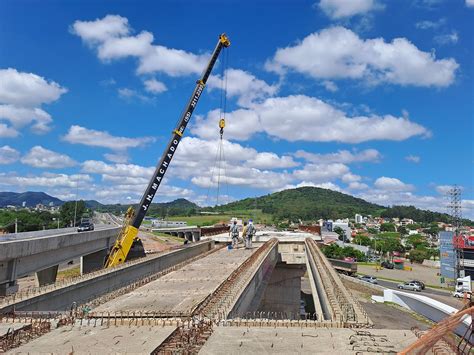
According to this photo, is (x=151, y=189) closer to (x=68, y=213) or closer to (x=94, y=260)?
(x=94, y=260)

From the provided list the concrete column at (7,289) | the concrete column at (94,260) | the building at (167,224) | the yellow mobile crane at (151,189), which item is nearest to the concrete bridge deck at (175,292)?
the yellow mobile crane at (151,189)

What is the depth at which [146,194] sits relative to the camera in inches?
1192

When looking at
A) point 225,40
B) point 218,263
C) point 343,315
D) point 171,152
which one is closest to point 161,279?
point 218,263

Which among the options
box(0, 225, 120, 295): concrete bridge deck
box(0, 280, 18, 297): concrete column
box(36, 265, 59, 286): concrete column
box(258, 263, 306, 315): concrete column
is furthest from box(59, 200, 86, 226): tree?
box(0, 280, 18, 297): concrete column

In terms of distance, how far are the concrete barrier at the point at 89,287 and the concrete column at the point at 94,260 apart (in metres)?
15.6

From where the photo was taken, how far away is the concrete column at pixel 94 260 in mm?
42938

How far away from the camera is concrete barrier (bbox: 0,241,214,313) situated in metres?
14.8

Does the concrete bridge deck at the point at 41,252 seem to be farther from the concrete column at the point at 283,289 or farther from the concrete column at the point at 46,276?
the concrete column at the point at 283,289

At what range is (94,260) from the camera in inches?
1721

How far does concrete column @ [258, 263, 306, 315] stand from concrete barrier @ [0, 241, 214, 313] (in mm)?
17080

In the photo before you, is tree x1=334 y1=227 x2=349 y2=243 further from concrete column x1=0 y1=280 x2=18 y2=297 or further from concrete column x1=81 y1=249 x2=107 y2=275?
concrete column x1=0 y1=280 x2=18 y2=297

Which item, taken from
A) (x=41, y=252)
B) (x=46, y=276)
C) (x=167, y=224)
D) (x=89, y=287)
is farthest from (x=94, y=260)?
(x=167, y=224)

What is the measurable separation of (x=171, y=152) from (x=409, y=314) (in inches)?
1223

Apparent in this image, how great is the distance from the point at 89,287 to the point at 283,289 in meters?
29.6
